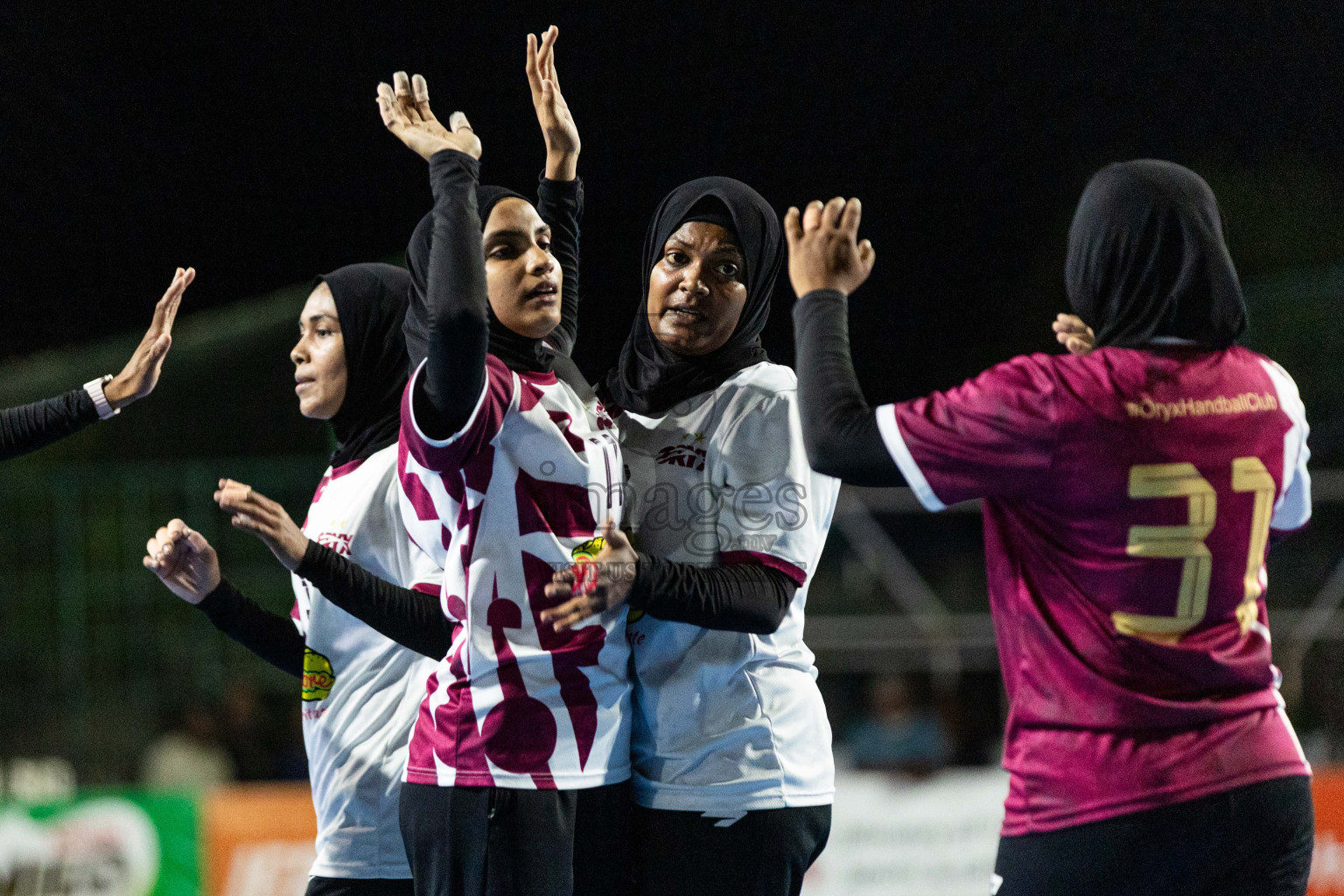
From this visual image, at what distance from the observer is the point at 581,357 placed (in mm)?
3285

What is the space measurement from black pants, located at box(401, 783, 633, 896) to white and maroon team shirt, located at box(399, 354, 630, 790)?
0.09 feet

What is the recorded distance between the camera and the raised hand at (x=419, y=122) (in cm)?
222

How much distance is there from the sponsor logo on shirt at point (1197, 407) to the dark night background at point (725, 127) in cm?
335

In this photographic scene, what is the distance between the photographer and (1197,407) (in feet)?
6.27

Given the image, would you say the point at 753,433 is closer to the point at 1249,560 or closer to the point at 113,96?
the point at 1249,560

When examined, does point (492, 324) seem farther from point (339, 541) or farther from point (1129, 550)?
point (1129, 550)

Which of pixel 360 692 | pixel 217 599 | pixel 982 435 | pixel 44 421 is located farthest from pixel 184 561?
pixel 982 435

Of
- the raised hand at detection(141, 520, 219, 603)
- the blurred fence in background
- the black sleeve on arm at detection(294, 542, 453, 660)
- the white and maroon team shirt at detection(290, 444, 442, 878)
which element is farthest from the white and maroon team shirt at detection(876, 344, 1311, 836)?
the blurred fence in background

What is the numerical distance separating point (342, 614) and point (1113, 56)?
6.37 metres

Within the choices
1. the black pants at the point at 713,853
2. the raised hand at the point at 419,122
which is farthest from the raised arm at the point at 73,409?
the black pants at the point at 713,853

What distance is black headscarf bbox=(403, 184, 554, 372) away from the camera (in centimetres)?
234

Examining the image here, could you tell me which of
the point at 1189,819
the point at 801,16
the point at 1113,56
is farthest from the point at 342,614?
the point at 1113,56

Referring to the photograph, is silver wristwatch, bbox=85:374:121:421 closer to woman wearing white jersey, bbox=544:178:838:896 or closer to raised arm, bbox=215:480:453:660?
raised arm, bbox=215:480:453:660

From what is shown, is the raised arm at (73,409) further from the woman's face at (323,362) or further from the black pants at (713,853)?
the black pants at (713,853)
